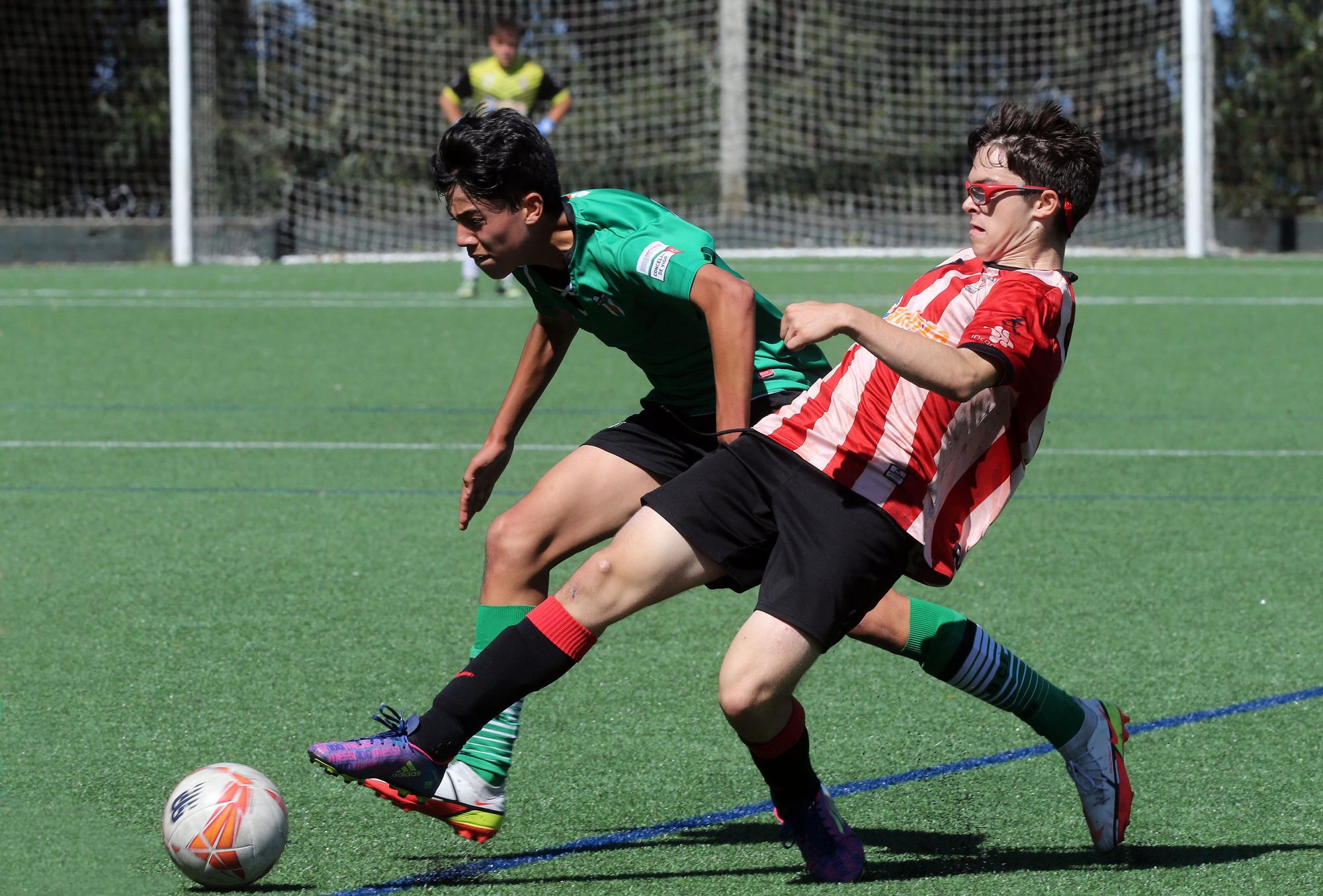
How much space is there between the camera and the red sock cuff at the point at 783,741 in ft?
10.5

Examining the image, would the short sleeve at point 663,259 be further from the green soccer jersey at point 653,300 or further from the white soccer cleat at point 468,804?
the white soccer cleat at point 468,804

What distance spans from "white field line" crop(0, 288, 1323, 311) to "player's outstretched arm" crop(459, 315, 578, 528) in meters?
8.90

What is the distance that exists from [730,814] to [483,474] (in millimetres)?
944

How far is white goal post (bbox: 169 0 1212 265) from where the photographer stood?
1820 centimetres

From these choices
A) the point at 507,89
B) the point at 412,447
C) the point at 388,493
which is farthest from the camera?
the point at 507,89

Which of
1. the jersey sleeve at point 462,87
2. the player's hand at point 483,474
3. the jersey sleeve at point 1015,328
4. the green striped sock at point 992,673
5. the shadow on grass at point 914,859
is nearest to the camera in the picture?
the jersey sleeve at point 1015,328

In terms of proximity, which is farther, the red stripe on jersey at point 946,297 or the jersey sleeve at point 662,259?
the jersey sleeve at point 662,259

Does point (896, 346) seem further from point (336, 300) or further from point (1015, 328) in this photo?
point (336, 300)

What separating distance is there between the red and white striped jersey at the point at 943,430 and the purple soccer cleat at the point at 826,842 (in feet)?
1.59

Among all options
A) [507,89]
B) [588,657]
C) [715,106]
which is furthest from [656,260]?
[715,106]

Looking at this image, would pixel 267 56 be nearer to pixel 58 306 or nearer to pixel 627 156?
pixel 627 156

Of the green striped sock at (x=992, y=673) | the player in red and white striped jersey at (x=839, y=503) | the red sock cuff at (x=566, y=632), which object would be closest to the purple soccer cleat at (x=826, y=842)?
the player in red and white striped jersey at (x=839, y=503)

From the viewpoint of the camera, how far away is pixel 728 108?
18.3m

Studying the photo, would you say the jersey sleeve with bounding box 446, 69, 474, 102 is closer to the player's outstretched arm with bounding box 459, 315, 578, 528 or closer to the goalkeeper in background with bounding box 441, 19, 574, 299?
the goalkeeper in background with bounding box 441, 19, 574, 299
